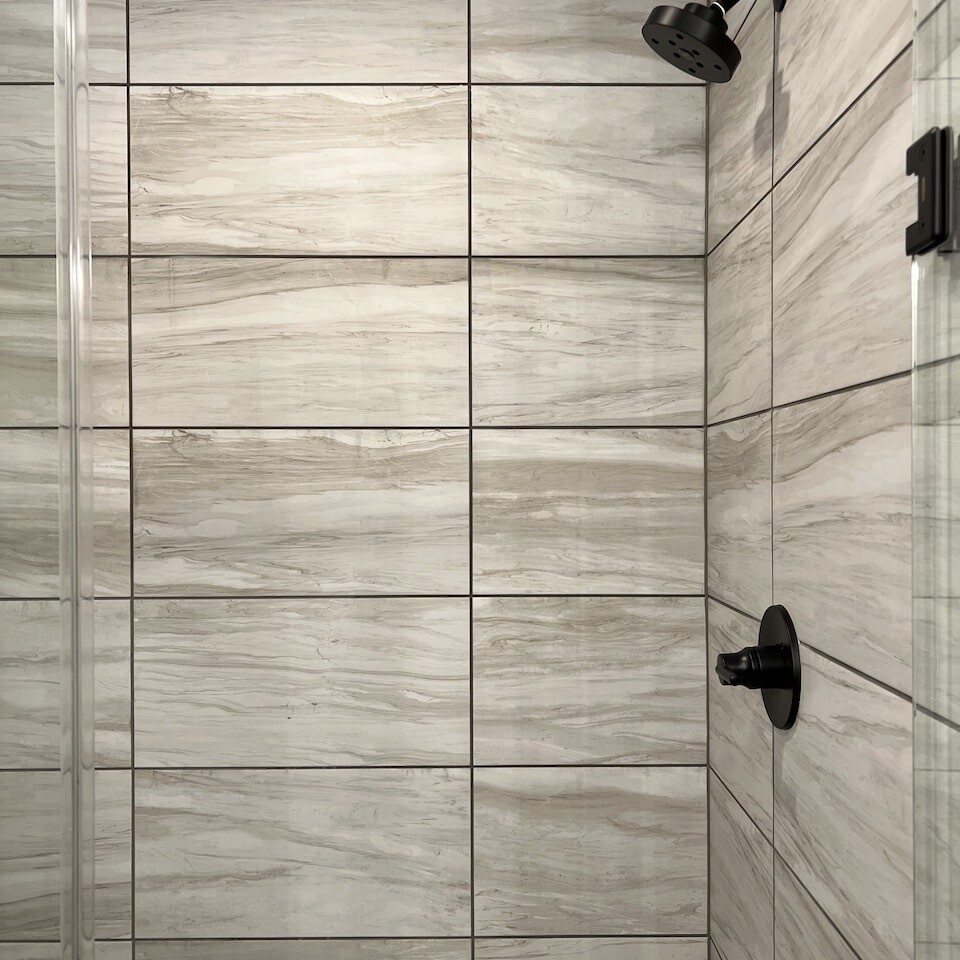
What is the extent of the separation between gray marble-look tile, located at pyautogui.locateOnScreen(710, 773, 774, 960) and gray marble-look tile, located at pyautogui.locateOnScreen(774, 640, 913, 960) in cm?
12

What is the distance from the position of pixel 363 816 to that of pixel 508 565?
0.47 m

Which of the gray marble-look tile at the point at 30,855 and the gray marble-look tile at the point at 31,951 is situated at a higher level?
the gray marble-look tile at the point at 30,855

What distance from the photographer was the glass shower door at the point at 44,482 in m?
0.54

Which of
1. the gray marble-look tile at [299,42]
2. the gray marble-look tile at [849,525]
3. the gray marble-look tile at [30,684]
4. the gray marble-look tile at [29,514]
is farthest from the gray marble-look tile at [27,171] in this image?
the gray marble-look tile at [299,42]

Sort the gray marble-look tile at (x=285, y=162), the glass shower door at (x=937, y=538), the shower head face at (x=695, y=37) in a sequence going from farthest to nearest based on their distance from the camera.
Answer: the gray marble-look tile at (x=285, y=162), the shower head face at (x=695, y=37), the glass shower door at (x=937, y=538)

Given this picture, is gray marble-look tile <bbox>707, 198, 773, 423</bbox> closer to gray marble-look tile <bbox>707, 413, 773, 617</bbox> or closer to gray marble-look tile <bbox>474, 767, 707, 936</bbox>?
gray marble-look tile <bbox>707, 413, 773, 617</bbox>

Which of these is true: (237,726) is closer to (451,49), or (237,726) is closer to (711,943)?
(711,943)

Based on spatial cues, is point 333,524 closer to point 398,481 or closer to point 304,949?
point 398,481

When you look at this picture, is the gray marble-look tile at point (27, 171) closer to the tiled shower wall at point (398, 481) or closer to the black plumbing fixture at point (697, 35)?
the black plumbing fixture at point (697, 35)

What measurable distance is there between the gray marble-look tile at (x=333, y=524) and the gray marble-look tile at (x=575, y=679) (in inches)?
5.0

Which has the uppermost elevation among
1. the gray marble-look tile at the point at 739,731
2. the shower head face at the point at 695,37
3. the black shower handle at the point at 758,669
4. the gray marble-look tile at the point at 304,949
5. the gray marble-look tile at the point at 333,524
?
the shower head face at the point at 695,37

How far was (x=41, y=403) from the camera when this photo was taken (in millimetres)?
577

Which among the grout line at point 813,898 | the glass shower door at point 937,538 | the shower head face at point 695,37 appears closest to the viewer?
the glass shower door at point 937,538

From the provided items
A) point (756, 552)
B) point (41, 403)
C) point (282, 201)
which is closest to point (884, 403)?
point (756, 552)
